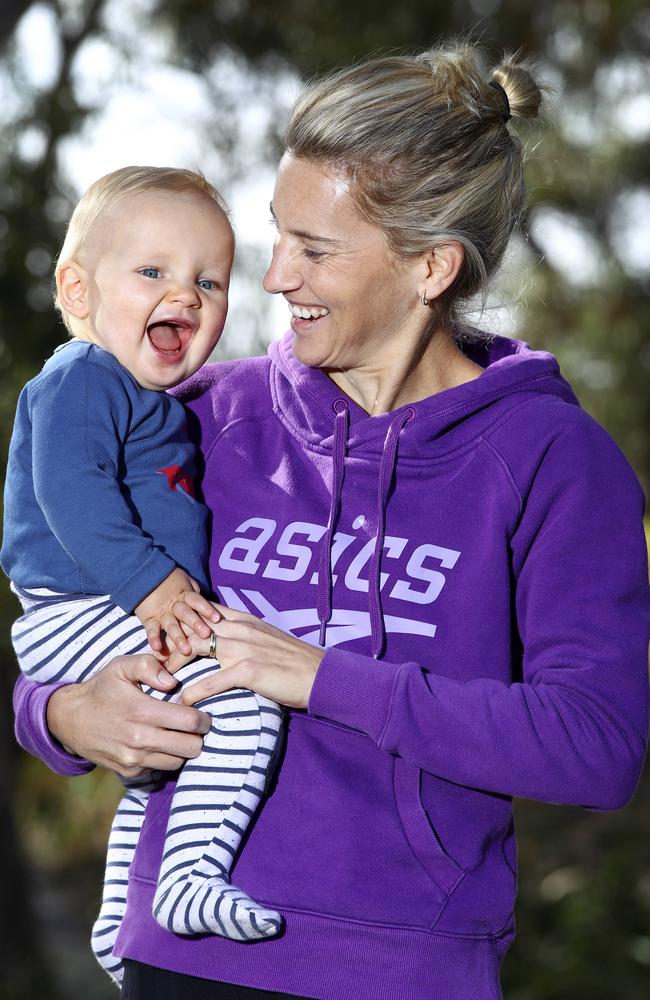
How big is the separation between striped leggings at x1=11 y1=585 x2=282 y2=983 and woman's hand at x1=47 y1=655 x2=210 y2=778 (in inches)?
1.6

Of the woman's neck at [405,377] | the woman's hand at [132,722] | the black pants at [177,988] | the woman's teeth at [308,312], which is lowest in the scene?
the black pants at [177,988]

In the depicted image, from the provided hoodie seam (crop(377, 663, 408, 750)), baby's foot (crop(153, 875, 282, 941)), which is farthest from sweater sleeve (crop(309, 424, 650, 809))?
baby's foot (crop(153, 875, 282, 941))

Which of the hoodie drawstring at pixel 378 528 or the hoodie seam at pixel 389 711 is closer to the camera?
the hoodie seam at pixel 389 711

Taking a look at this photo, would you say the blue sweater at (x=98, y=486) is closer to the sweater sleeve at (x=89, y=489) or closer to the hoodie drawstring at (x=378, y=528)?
the sweater sleeve at (x=89, y=489)

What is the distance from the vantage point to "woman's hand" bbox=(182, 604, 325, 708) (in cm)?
180

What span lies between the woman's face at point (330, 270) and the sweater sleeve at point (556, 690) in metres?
0.43

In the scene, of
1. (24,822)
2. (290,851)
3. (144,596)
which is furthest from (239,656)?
(24,822)

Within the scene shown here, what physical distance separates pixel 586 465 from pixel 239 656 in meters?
0.58

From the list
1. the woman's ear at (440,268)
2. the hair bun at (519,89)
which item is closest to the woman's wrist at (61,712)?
the woman's ear at (440,268)

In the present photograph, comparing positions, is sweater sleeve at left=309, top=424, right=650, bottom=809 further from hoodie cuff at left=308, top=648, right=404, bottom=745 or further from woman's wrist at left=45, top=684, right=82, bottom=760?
woman's wrist at left=45, top=684, right=82, bottom=760

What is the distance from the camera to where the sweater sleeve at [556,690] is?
1751mm

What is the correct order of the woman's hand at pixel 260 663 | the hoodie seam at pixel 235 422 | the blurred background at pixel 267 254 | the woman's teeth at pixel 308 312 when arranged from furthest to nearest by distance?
1. the blurred background at pixel 267 254
2. the hoodie seam at pixel 235 422
3. the woman's teeth at pixel 308 312
4. the woman's hand at pixel 260 663

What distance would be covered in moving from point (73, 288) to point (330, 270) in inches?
16.9

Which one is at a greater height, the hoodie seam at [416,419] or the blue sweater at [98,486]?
the hoodie seam at [416,419]
